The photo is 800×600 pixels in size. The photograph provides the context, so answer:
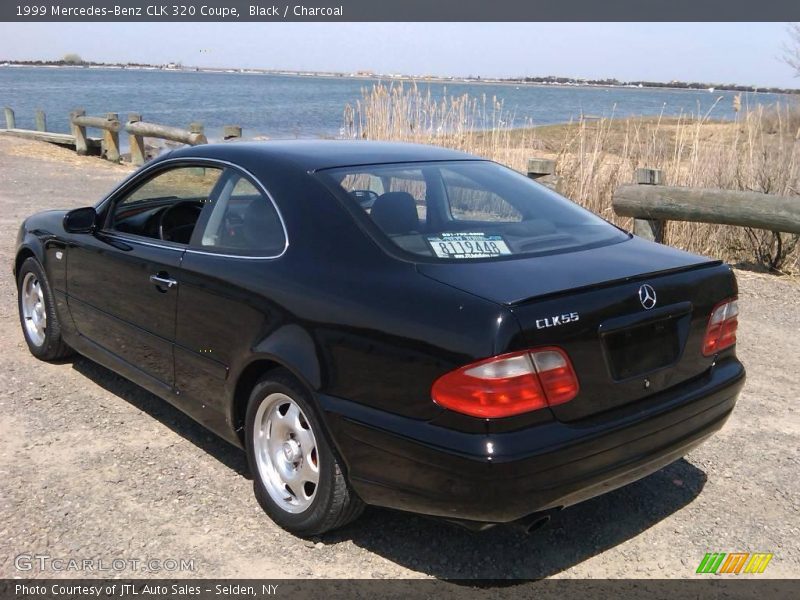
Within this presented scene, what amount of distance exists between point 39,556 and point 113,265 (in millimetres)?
1682

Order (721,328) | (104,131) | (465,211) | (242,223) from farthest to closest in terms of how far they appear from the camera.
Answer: (104,131) → (465,211) → (242,223) → (721,328)

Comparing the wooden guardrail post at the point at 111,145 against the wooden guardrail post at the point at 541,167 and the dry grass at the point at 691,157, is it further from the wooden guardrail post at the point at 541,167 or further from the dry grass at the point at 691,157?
the wooden guardrail post at the point at 541,167

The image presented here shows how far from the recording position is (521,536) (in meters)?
3.30

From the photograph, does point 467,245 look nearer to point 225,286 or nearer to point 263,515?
point 225,286

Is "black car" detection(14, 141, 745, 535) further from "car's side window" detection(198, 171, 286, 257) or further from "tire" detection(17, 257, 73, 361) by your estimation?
"tire" detection(17, 257, 73, 361)

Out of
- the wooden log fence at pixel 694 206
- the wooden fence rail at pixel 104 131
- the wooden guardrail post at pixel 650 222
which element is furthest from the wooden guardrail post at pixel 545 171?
the wooden fence rail at pixel 104 131

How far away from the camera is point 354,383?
284 centimetres

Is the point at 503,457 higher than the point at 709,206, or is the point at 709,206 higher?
the point at 709,206

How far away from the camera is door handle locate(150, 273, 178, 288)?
12.3ft

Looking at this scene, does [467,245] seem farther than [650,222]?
No

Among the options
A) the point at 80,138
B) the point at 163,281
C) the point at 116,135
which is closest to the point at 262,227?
the point at 163,281

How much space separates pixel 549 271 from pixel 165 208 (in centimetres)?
261

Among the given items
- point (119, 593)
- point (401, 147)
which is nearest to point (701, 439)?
point (401, 147)

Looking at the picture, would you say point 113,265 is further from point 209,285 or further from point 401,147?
point 401,147
